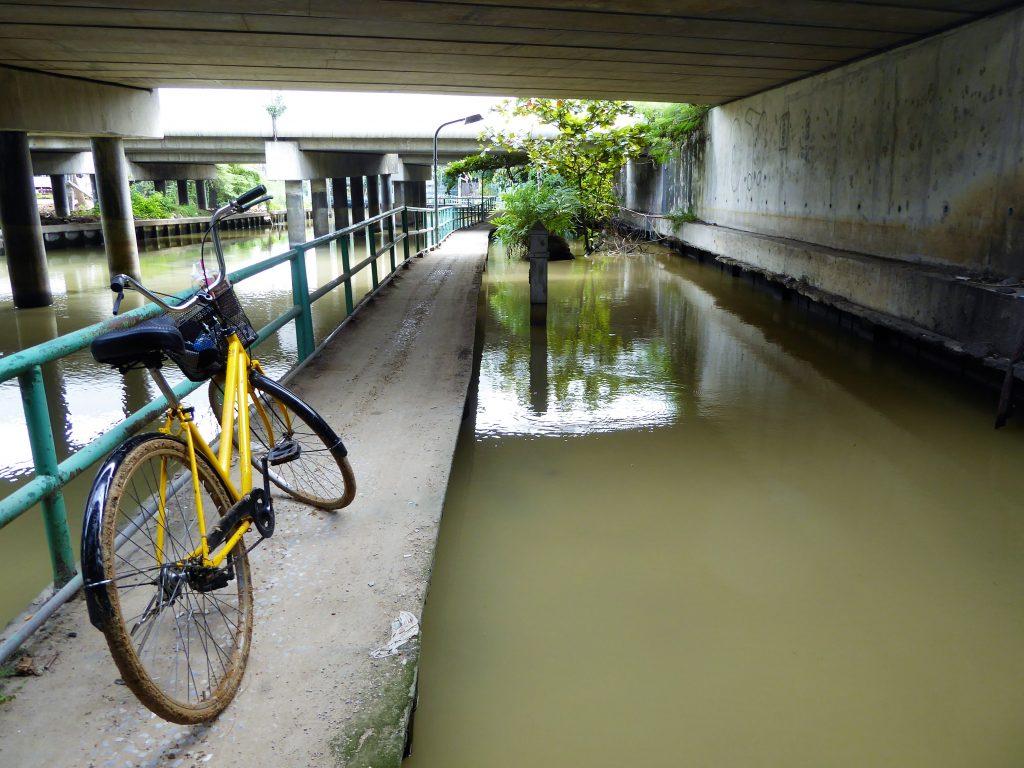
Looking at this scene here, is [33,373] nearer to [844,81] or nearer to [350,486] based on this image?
[350,486]

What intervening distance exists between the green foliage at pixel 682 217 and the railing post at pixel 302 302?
12913mm

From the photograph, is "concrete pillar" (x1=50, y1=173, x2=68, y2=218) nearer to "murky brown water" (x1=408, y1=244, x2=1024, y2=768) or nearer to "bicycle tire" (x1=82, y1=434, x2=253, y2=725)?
"murky brown water" (x1=408, y1=244, x2=1024, y2=768)

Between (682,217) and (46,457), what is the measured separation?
653 inches

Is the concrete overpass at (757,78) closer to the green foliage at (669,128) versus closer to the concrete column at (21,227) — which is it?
the concrete column at (21,227)

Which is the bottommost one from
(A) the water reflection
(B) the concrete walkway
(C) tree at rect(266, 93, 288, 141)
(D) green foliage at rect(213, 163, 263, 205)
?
(A) the water reflection

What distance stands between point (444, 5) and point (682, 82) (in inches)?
231

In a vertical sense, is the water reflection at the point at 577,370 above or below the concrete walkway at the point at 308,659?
below

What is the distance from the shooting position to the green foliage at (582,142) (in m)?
18.2

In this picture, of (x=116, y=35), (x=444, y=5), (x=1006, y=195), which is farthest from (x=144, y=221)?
(x=1006, y=195)

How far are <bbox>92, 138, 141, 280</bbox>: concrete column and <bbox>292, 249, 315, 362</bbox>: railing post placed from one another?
43.0 ft

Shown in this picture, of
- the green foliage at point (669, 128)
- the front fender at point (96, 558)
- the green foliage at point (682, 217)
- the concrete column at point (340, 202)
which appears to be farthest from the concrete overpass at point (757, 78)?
the concrete column at point (340, 202)

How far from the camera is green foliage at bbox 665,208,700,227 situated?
17.3 meters

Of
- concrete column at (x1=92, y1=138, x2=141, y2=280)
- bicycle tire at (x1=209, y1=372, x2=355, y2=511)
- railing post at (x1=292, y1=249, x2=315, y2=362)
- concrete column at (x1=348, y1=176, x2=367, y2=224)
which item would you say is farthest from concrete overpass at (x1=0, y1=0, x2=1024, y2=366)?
concrete column at (x1=348, y1=176, x2=367, y2=224)

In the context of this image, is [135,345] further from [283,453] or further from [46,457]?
[283,453]
